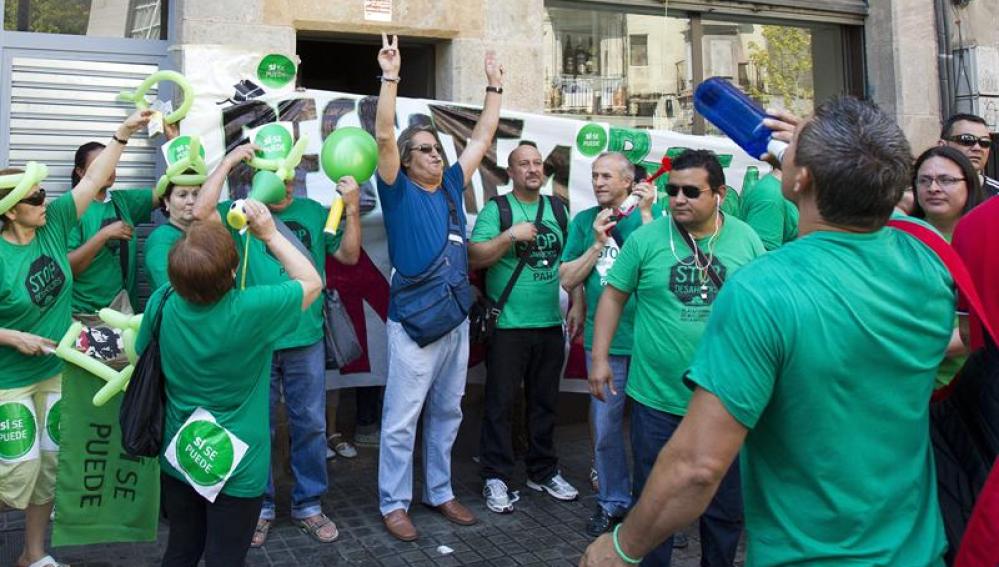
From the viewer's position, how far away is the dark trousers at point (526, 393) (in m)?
5.12

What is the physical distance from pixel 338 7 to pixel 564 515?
3849mm

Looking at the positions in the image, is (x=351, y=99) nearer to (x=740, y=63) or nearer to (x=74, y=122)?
(x=74, y=122)

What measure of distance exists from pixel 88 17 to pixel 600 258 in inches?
154

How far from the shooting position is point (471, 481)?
219 inches

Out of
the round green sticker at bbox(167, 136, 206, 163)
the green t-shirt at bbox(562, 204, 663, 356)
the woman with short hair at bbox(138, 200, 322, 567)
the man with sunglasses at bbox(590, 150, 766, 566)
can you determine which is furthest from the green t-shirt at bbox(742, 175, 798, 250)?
the round green sticker at bbox(167, 136, 206, 163)

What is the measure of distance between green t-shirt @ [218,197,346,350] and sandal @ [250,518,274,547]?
0.92 m

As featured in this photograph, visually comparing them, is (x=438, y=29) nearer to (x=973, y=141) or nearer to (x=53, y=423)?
(x=973, y=141)

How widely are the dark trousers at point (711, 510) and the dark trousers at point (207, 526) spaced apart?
5.26ft

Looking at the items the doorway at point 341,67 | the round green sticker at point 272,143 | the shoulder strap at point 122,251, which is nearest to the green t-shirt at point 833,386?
the round green sticker at point 272,143

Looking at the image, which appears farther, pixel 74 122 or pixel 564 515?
pixel 74 122

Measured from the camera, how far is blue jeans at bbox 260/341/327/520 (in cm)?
462

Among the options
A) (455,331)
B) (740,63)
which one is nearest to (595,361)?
(455,331)

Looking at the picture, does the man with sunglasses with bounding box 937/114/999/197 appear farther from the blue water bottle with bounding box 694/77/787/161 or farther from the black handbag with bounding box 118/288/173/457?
the black handbag with bounding box 118/288/173/457

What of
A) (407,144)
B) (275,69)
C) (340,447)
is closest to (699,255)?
(407,144)
